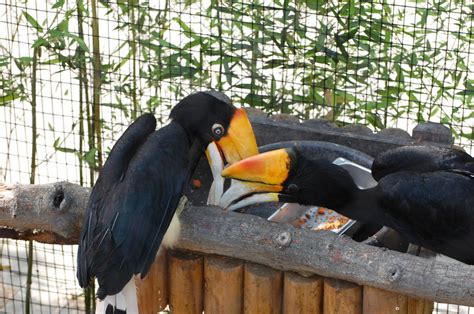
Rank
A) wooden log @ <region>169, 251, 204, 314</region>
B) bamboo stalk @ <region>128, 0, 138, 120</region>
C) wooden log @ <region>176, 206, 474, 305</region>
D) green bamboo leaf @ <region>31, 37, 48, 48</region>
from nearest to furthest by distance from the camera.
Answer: wooden log @ <region>176, 206, 474, 305</region> → wooden log @ <region>169, 251, 204, 314</region> → green bamboo leaf @ <region>31, 37, 48, 48</region> → bamboo stalk @ <region>128, 0, 138, 120</region>

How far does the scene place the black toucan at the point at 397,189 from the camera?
321 centimetres

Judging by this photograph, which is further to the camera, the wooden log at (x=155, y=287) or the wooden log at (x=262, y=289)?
the wooden log at (x=155, y=287)

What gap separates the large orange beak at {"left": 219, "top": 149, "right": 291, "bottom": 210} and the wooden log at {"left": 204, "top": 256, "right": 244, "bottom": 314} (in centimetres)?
21

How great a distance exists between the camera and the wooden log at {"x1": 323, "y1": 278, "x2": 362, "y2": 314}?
120 inches

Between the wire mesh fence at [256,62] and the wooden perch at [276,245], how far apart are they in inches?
34.8

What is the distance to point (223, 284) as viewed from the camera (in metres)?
3.19

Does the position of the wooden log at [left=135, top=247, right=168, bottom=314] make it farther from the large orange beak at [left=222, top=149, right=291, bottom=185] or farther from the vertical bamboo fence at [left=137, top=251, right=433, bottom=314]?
the large orange beak at [left=222, top=149, right=291, bottom=185]

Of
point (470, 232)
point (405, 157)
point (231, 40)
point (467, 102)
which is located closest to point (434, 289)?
point (470, 232)

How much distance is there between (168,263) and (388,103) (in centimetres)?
123

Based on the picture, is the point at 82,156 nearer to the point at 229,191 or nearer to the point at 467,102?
the point at 229,191

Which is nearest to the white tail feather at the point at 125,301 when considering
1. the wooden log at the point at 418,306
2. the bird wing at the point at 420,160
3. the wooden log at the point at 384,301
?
the wooden log at the point at 384,301

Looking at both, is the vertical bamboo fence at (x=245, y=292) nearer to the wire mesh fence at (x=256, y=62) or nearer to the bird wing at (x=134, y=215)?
the bird wing at (x=134, y=215)

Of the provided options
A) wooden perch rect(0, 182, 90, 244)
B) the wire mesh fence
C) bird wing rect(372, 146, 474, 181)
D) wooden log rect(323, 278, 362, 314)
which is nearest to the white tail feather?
wooden perch rect(0, 182, 90, 244)

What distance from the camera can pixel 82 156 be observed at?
4324 millimetres
